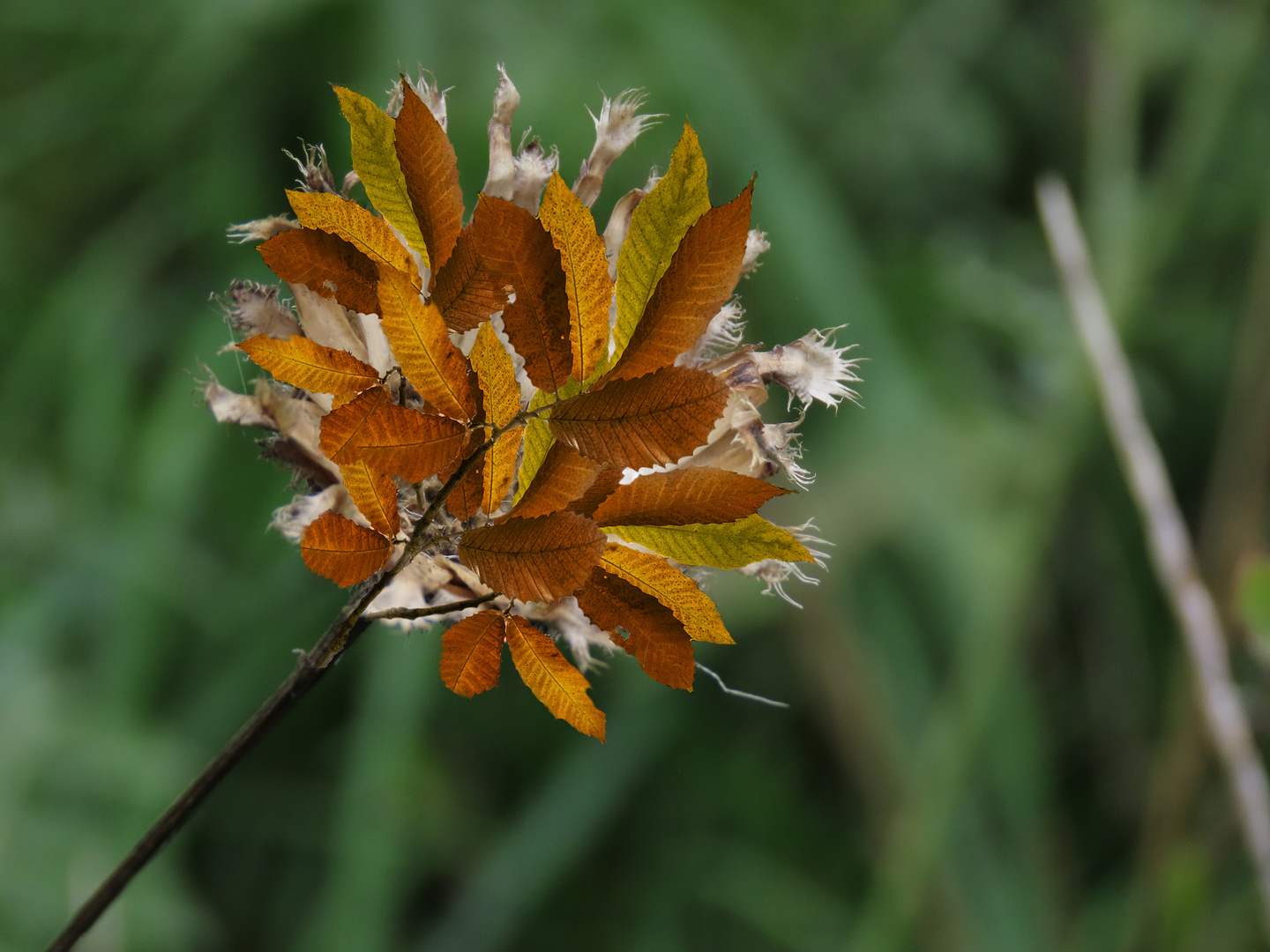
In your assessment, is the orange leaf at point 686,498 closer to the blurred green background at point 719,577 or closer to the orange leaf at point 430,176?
the orange leaf at point 430,176

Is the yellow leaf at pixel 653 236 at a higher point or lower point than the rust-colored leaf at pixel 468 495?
higher

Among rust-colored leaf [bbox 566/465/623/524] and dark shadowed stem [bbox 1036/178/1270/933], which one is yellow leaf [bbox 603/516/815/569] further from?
dark shadowed stem [bbox 1036/178/1270/933]

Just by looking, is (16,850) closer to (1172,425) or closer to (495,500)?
(495,500)

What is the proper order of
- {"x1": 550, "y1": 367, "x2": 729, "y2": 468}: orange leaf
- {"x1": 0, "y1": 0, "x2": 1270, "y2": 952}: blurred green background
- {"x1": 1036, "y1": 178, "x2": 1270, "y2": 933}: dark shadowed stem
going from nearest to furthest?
{"x1": 550, "y1": 367, "x2": 729, "y2": 468}: orange leaf, {"x1": 1036, "y1": 178, "x2": 1270, "y2": 933}: dark shadowed stem, {"x1": 0, "y1": 0, "x2": 1270, "y2": 952}: blurred green background

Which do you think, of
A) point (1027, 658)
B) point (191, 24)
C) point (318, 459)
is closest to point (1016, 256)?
point (1027, 658)

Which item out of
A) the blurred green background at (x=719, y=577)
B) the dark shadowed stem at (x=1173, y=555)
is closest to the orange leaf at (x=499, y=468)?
the dark shadowed stem at (x=1173, y=555)

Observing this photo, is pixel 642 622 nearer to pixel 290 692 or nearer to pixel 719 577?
pixel 290 692

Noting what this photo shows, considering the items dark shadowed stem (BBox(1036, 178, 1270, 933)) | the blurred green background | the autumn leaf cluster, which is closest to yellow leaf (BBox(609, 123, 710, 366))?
the autumn leaf cluster

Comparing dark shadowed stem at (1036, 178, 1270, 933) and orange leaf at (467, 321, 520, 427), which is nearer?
orange leaf at (467, 321, 520, 427)
